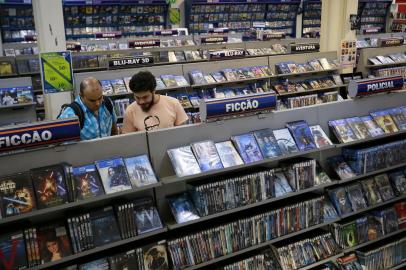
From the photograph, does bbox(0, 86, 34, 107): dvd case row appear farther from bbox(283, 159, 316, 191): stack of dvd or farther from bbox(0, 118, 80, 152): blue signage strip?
bbox(283, 159, 316, 191): stack of dvd

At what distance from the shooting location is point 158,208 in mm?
3068

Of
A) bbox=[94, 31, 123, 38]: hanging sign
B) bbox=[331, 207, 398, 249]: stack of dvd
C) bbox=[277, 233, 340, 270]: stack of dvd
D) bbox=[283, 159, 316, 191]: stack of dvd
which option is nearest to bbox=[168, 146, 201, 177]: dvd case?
bbox=[283, 159, 316, 191]: stack of dvd

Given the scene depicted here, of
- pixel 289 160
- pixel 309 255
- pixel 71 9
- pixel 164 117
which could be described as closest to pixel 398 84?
pixel 289 160

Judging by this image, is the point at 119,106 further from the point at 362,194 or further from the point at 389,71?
the point at 389,71

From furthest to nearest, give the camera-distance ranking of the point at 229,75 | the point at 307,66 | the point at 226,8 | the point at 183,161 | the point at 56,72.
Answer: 1. the point at 226,8
2. the point at 307,66
3. the point at 229,75
4. the point at 56,72
5. the point at 183,161

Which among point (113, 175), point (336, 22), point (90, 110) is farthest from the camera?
point (336, 22)

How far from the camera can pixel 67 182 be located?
255cm

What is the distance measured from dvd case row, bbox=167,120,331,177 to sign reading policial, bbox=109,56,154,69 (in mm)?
3949

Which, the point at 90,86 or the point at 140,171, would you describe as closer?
the point at 140,171

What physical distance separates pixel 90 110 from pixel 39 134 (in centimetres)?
92

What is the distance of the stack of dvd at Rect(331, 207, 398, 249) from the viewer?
12.2 ft

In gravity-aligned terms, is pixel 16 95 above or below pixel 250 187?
above

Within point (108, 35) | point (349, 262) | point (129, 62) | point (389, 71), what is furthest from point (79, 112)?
point (108, 35)

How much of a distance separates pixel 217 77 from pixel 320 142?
3937 millimetres
